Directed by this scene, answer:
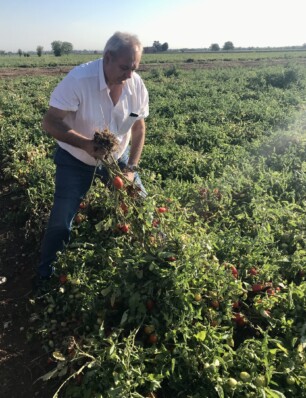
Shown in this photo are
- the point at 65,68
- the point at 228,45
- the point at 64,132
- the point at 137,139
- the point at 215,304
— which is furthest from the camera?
the point at 228,45

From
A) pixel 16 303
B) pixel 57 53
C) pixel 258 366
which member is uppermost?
pixel 57 53

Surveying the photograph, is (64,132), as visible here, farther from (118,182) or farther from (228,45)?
(228,45)

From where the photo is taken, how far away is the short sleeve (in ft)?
8.96

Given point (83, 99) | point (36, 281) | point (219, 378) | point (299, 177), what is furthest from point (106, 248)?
point (299, 177)

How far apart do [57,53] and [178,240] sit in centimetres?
7081

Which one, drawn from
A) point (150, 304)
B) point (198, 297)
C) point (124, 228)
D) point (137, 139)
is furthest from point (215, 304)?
point (137, 139)

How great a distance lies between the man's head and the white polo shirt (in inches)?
5.4

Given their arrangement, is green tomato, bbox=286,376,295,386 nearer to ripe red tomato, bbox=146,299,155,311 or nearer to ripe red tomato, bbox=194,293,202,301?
ripe red tomato, bbox=194,293,202,301

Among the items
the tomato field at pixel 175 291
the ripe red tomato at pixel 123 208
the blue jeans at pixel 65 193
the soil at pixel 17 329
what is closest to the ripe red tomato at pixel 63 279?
the tomato field at pixel 175 291

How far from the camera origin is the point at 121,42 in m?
2.60

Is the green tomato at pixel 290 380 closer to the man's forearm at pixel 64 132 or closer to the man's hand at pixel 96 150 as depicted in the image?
the man's hand at pixel 96 150

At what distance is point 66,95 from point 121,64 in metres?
0.48

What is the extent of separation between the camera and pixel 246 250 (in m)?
2.93

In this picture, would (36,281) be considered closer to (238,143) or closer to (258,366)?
(258,366)
